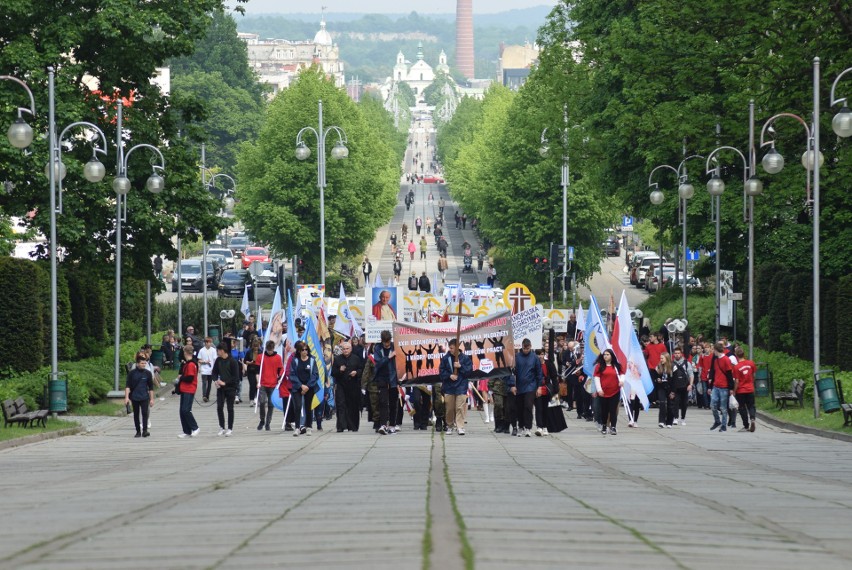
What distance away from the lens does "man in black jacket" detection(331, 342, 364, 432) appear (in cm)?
3055

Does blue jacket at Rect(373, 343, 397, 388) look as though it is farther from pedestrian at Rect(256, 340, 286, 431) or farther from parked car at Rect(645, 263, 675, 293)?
parked car at Rect(645, 263, 675, 293)

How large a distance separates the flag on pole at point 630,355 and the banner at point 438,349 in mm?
2933

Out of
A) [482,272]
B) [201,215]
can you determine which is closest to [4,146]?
[201,215]

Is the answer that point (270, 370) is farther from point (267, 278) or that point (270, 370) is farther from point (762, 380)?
point (267, 278)

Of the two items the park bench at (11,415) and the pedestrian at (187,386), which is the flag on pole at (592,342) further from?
the park bench at (11,415)

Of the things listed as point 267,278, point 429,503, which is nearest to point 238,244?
point 267,278

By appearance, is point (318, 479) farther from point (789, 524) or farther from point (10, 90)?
point (10, 90)

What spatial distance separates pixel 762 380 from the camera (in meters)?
39.5

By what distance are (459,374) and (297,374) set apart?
9.93 ft

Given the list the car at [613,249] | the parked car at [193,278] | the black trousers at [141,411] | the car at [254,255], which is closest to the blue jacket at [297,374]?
the black trousers at [141,411]

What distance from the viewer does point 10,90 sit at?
42.5 m

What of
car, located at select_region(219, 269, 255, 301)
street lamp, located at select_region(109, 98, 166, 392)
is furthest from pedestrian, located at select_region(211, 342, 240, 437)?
car, located at select_region(219, 269, 255, 301)

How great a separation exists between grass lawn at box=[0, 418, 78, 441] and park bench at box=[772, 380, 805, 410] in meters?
15.2

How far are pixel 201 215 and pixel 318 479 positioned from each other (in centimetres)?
2688
